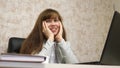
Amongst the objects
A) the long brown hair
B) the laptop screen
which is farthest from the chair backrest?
the laptop screen

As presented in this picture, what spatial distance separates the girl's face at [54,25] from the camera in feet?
5.65

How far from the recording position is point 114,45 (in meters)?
0.95

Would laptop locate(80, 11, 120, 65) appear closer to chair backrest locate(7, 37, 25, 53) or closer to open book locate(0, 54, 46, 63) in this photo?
open book locate(0, 54, 46, 63)

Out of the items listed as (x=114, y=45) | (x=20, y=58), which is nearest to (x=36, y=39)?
(x=114, y=45)

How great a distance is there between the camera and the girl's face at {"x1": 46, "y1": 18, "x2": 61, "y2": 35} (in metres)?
1.72

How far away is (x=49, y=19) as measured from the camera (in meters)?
1.75

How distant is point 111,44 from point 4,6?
1524 mm

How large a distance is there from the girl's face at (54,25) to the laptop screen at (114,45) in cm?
79

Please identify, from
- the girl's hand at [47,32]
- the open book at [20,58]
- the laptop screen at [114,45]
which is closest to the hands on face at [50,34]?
the girl's hand at [47,32]

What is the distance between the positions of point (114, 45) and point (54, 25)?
2.72 feet

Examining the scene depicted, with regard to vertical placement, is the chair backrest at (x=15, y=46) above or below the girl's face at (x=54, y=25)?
below

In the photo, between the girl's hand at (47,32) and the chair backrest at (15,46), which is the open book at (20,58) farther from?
the chair backrest at (15,46)

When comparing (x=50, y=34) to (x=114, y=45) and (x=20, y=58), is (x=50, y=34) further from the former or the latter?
(x=20, y=58)

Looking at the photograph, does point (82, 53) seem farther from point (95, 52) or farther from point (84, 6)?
point (84, 6)
